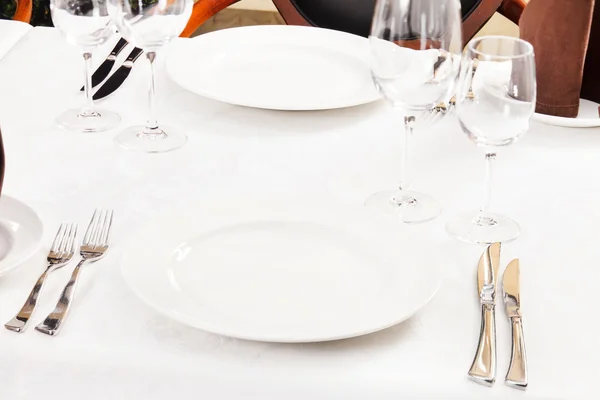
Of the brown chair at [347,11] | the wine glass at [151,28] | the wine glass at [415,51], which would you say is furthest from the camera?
the brown chair at [347,11]

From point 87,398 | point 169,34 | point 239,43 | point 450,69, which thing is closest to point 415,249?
point 450,69

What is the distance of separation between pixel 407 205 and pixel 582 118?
1.13 ft

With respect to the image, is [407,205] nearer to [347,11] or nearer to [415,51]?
[415,51]

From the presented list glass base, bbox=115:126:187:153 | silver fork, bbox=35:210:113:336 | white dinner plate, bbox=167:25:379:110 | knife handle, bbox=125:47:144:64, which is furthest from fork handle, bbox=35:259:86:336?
knife handle, bbox=125:47:144:64

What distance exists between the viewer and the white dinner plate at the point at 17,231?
29.5 inches

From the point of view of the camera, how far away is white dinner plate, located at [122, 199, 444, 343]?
0.69 metres

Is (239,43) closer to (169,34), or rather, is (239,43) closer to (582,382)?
(169,34)

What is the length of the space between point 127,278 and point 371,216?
262 millimetres

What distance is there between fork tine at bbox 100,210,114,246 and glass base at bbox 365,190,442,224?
10.9 inches

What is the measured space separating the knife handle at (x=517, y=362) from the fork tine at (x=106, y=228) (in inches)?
15.5

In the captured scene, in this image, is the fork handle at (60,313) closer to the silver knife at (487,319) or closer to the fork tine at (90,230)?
the fork tine at (90,230)

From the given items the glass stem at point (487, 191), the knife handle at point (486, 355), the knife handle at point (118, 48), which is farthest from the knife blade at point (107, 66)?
the knife handle at point (486, 355)

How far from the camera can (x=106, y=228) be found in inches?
33.6

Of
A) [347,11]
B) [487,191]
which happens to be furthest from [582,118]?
[347,11]
